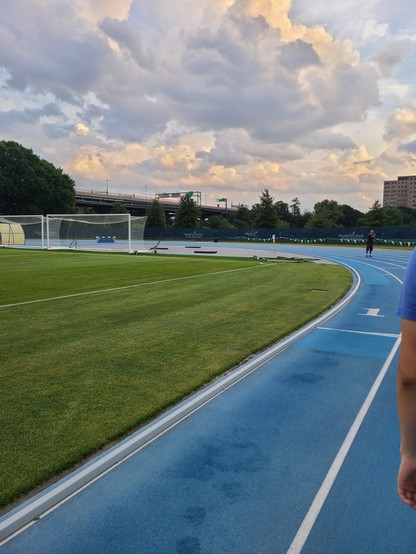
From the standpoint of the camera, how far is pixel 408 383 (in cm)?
170

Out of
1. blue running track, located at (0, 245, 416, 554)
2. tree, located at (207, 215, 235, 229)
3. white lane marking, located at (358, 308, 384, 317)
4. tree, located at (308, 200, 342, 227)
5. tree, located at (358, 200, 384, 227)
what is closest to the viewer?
blue running track, located at (0, 245, 416, 554)

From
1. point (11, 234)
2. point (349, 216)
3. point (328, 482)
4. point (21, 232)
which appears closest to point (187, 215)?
point (21, 232)

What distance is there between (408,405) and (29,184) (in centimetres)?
8235

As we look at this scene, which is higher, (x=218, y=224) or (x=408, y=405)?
(x=218, y=224)

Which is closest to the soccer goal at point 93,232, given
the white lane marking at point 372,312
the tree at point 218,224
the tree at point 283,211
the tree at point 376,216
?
the white lane marking at point 372,312

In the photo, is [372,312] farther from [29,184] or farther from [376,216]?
[29,184]

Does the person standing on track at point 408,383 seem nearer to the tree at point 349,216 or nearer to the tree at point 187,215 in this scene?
the tree at point 187,215

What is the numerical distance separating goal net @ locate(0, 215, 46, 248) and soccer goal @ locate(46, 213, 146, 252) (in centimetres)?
251

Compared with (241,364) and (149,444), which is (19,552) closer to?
(149,444)

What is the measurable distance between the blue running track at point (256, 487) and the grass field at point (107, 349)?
0.58 m

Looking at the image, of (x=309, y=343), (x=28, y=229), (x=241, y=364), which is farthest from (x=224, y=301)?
(x=28, y=229)

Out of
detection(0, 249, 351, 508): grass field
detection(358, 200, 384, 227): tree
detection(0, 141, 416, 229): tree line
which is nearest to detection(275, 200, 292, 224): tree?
detection(0, 141, 416, 229): tree line

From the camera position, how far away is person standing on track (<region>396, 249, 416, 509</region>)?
1659 mm

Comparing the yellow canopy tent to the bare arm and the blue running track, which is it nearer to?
the blue running track
